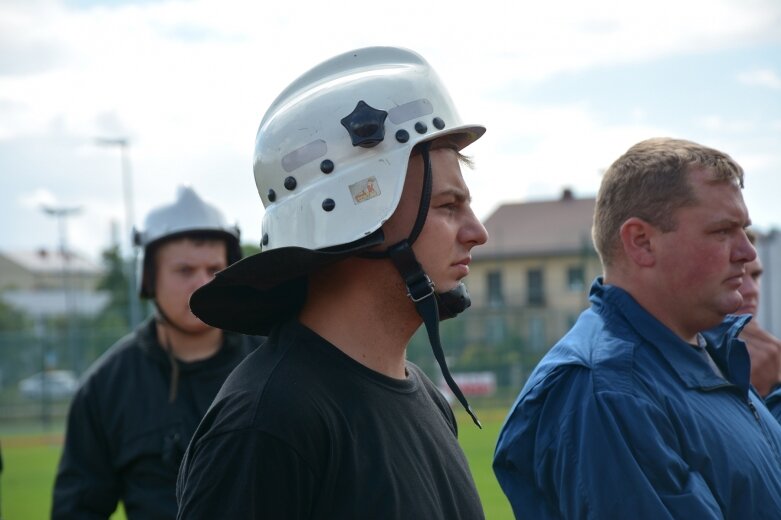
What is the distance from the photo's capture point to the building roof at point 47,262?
381 feet

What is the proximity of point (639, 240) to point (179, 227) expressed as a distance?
2.47m

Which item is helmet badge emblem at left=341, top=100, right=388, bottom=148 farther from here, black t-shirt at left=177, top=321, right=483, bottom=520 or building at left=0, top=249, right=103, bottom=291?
building at left=0, top=249, right=103, bottom=291

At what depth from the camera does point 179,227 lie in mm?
5477

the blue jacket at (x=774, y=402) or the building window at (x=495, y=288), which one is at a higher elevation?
the blue jacket at (x=774, y=402)

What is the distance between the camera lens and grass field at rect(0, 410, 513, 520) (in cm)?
1441

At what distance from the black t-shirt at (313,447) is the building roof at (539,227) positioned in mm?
60645

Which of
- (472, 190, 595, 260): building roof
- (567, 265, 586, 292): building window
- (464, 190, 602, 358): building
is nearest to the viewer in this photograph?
(464, 190, 602, 358): building

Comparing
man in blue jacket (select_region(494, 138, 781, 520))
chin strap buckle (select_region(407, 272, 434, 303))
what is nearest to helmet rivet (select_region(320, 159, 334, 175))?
chin strap buckle (select_region(407, 272, 434, 303))

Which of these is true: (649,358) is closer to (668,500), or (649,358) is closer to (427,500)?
(668,500)

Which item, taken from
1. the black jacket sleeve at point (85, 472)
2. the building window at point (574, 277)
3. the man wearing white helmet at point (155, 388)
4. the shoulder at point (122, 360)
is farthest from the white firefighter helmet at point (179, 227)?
the building window at point (574, 277)

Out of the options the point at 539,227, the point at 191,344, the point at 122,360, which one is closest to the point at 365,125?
the point at 191,344

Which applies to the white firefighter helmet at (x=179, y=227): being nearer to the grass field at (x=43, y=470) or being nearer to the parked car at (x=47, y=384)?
the grass field at (x=43, y=470)

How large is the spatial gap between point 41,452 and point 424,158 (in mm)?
26006

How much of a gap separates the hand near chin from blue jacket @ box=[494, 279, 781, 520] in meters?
0.74
